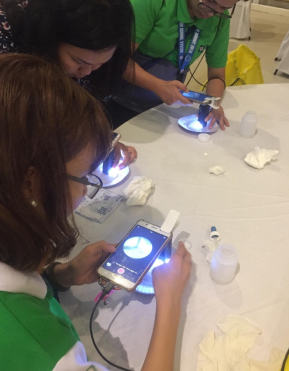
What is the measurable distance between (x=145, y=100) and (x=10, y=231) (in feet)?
3.58

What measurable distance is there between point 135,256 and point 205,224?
26 cm

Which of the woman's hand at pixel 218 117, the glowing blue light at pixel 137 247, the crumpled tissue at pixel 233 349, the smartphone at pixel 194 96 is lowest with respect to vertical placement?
the crumpled tissue at pixel 233 349

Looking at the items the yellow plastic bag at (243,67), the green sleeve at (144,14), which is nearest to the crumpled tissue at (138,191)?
the green sleeve at (144,14)

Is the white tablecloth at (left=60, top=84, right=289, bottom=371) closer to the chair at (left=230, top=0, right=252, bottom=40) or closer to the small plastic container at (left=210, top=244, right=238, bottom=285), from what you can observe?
the small plastic container at (left=210, top=244, right=238, bottom=285)

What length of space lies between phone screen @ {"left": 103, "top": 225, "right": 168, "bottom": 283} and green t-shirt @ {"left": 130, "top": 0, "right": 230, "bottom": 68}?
0.74 m

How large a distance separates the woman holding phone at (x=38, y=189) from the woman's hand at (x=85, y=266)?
137 mm

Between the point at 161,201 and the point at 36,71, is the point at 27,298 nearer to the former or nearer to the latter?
the point at 36,71

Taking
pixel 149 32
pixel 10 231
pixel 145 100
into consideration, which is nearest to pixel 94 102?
pixel 10 231

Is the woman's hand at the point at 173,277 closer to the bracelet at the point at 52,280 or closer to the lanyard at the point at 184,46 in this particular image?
the bracelet at the point at 52,280

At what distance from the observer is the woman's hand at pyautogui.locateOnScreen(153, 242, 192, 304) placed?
63 centimetres

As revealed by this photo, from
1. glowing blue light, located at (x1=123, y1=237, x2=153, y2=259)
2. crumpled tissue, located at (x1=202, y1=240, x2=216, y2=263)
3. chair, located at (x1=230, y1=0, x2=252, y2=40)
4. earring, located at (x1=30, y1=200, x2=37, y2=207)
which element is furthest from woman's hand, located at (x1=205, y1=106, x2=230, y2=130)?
chair, located at (x1=230, y1=0, x2=252, y2=40)

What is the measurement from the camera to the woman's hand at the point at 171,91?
117 centimetres

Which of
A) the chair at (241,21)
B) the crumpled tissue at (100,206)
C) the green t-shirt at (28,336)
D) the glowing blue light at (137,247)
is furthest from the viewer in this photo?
the chair at (241,21)

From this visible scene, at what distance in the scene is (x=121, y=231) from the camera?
82 cm
